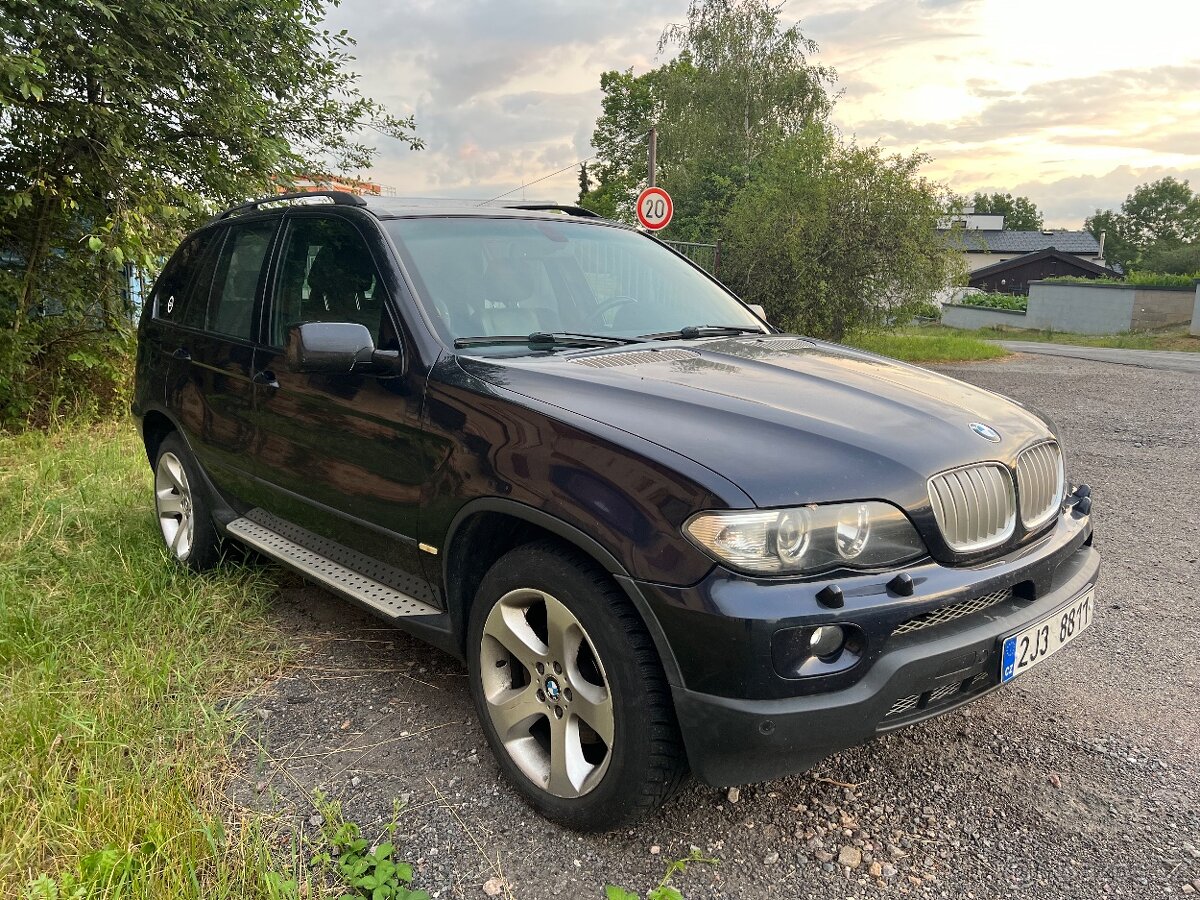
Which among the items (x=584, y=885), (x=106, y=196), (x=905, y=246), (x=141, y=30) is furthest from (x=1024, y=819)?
(x=905, y=246)

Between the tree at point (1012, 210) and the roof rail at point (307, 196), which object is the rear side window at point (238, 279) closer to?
the roof rail at point (307, 196)

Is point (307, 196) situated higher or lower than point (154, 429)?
higher

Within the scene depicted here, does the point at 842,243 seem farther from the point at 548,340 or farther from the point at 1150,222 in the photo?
the point at 1150,222

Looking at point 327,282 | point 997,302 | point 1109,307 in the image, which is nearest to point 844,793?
point 327,282

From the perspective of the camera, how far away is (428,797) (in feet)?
Answer: 8.50

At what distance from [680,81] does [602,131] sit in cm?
1920

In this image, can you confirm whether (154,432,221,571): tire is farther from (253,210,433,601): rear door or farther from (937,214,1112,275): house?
(937,214,1112,275): house

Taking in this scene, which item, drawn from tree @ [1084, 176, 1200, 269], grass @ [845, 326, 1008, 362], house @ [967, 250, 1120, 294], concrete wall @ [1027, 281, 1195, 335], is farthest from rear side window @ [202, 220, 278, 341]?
tree @ [1084, 176, 1200, 269]

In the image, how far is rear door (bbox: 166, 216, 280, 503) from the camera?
3725 millimetres

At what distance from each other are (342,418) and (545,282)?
911mm

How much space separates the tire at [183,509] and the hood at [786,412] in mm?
2160

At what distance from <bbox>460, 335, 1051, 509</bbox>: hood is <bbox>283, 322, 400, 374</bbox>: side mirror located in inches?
14.1

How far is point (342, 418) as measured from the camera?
10.1ft

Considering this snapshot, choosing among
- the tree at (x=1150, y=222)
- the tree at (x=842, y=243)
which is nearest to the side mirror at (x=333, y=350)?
the tree at (x=842, y=243)
